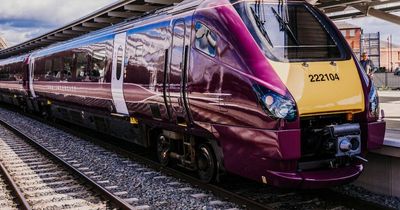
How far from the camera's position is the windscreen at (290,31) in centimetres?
588

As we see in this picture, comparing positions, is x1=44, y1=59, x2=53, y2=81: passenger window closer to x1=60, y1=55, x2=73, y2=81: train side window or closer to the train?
x1=60, y1=55, x2=73, y2=81: train side window

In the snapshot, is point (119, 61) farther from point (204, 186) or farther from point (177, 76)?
point (204, 186)

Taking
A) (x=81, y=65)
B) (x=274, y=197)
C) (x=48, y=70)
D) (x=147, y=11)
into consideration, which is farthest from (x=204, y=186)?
(x=48, y=70)

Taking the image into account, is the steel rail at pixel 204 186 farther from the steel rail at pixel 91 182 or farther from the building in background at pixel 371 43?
the building in background at pixel 371 43

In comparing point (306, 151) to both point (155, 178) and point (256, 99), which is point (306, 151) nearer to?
point (256, 99)

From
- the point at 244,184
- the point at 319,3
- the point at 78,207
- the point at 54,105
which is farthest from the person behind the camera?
the point at 54,105

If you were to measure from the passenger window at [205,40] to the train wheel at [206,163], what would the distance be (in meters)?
1.38

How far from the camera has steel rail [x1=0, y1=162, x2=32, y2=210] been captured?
21.0ft

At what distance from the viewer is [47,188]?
751cm

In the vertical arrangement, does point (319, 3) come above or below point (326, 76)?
above

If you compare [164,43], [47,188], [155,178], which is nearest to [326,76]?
[164,43]

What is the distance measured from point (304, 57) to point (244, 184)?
2.27 metres

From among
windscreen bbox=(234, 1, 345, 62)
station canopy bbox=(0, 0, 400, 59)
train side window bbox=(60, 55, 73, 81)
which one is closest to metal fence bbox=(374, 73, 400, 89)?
station canopy bbox=(0, 0, 400, 59)

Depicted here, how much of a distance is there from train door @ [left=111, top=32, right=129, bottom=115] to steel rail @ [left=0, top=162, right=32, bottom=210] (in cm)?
237
